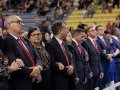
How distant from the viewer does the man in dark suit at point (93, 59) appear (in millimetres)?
8945

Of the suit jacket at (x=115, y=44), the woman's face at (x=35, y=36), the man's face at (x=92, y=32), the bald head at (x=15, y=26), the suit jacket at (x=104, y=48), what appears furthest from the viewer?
the suit jacket at (x=115, y=44)

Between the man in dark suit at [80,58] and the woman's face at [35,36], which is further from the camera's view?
the man in dark suit at [80,58]

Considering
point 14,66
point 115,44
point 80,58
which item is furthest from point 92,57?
point 14,66

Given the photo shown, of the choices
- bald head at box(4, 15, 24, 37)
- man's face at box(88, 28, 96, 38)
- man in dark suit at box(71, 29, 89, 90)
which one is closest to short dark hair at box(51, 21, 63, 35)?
man in dark suit at box(71, 29, 89, 90)

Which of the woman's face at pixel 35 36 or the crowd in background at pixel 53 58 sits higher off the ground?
the woman's face at pixel 35 36

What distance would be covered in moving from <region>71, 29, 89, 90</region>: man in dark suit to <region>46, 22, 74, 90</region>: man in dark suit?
2.28ft

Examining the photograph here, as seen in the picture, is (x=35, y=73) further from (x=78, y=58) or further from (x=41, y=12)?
(x=41, y=12)

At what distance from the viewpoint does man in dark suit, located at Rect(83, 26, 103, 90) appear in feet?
29.3

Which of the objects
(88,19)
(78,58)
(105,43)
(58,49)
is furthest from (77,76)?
(88,19)

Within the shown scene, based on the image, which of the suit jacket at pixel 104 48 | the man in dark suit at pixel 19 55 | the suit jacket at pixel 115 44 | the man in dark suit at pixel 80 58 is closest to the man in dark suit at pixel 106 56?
the suit jacket at pixel 104 48

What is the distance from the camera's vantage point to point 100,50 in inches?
385

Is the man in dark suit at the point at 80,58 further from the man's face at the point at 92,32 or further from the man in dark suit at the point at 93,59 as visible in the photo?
the man's face at the point at 92,32

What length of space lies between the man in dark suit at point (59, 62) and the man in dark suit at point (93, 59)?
5.34 feet

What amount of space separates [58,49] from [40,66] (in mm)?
891
